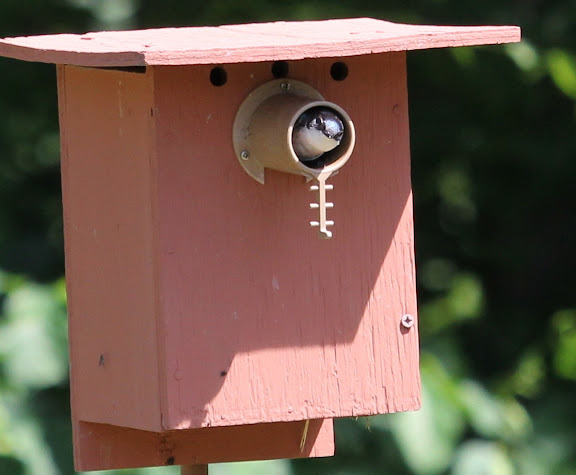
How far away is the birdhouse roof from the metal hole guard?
0.31 feet

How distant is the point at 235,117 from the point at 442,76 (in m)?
2.78

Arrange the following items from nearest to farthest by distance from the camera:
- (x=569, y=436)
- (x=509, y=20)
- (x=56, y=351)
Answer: (x=56, y=351) < (x=569, y=436) < (x=509, y=20)

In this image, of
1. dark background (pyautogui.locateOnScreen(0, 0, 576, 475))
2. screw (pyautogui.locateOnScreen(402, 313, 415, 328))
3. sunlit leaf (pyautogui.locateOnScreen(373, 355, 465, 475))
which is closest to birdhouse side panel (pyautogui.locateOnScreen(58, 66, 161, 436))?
screw (pyautogui.locateOnScreen(402, 313, 415, 328))

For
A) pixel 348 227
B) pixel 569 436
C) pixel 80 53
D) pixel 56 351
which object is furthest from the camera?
pixel 569 436

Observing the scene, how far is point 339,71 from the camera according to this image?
9.14 ft

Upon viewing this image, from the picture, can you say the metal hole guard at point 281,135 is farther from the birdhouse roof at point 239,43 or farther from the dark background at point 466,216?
the dark background at point 466,216

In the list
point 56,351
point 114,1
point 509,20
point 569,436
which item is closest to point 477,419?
point 569,436

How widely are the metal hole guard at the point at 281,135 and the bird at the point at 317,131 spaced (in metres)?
0.01

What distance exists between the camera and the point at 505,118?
5.55 metres

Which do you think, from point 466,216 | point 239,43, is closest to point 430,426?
point 239,43

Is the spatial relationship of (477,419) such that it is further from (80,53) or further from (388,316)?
(80,53)

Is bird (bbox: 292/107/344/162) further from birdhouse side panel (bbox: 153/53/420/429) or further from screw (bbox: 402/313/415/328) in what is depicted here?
screw (bbox: 402/313/415/328)

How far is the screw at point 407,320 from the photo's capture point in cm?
282

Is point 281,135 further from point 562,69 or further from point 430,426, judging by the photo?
point 562,69
